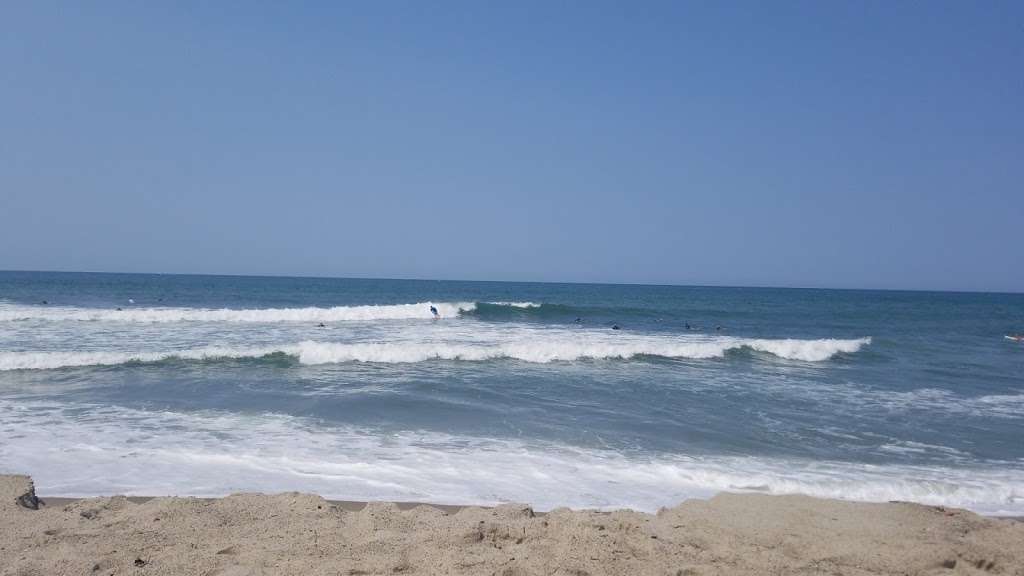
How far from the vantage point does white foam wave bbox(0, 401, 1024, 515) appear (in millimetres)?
6195

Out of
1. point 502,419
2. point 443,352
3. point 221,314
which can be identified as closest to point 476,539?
point 502,419

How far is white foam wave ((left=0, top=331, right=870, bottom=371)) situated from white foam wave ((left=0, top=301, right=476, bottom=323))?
11.0m

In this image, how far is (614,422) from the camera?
9734 millimetres

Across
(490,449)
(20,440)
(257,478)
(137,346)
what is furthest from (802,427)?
(137,346)

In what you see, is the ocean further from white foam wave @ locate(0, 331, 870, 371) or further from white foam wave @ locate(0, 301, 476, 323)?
white foam wave @ locate(0, 301, 476, 323)

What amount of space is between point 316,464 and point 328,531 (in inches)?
104

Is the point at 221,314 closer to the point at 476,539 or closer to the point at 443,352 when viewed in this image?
the point at 443,352

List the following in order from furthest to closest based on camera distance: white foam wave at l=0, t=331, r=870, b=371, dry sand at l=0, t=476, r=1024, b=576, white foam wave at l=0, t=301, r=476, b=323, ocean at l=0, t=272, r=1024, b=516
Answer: white foam wave at l=0, t=301, r=476, b=323, white foam wave at l=0, t=331, r=870, b=371, ocean at l=0, t=272, r=1024, b=516, dry sand at l=0, t=476, r=1024, b=576

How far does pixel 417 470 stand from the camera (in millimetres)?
6918

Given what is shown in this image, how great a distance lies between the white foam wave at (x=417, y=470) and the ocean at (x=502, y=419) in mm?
37

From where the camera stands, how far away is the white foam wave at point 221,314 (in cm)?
2492

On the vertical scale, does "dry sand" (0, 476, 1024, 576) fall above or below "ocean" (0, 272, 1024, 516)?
above

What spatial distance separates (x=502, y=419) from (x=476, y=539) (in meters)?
5.28

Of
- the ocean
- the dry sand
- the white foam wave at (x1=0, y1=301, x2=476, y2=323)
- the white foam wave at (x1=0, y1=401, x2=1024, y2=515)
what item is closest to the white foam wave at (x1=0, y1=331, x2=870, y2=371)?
the ocean
